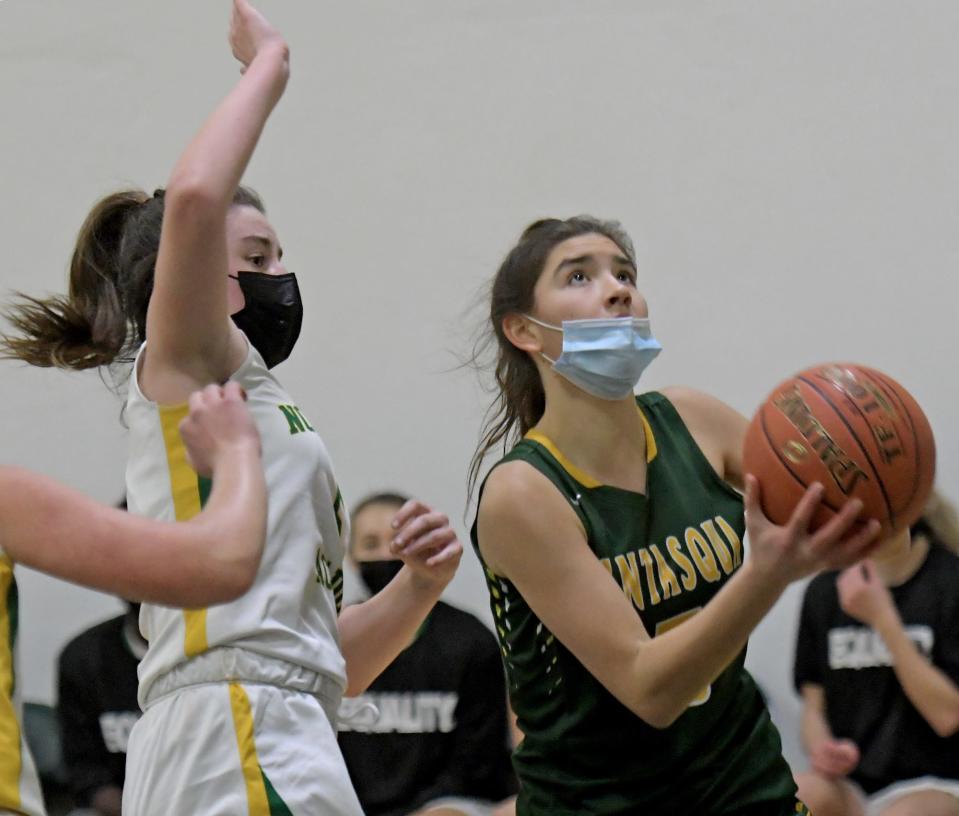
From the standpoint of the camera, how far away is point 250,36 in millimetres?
2383

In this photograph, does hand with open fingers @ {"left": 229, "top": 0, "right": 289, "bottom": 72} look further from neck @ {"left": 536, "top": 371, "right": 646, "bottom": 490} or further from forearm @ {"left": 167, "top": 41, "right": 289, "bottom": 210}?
neck @ {"left": 536, "top": 371, "right": 646, "bottom": 490}

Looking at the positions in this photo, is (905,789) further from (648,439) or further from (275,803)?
(275,803)

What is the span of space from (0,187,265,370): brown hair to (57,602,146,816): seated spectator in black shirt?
1.97m

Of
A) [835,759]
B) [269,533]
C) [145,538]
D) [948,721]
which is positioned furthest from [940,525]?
[145,538]

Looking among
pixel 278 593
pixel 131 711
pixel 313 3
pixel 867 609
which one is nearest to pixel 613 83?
pixel 313 3

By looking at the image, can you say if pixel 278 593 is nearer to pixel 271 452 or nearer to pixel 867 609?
pixel 271 452

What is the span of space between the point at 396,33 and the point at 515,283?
2.45m

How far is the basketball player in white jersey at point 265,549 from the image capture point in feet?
7.04

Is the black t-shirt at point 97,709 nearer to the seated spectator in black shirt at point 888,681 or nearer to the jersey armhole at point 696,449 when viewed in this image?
the seated spectator in black shirt at point 888,681

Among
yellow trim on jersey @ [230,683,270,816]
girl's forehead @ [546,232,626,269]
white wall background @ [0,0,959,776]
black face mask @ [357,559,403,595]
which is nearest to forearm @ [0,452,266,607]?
yellow trim on jersey @ [230,683,270,816]

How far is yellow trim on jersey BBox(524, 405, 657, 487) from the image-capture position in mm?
2801

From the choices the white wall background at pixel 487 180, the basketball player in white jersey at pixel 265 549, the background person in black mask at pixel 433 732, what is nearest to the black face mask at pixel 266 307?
the basketball player in white jersey at pixel 265 549

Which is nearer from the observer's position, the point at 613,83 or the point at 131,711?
the point at 131,711

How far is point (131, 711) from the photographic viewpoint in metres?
4.55
